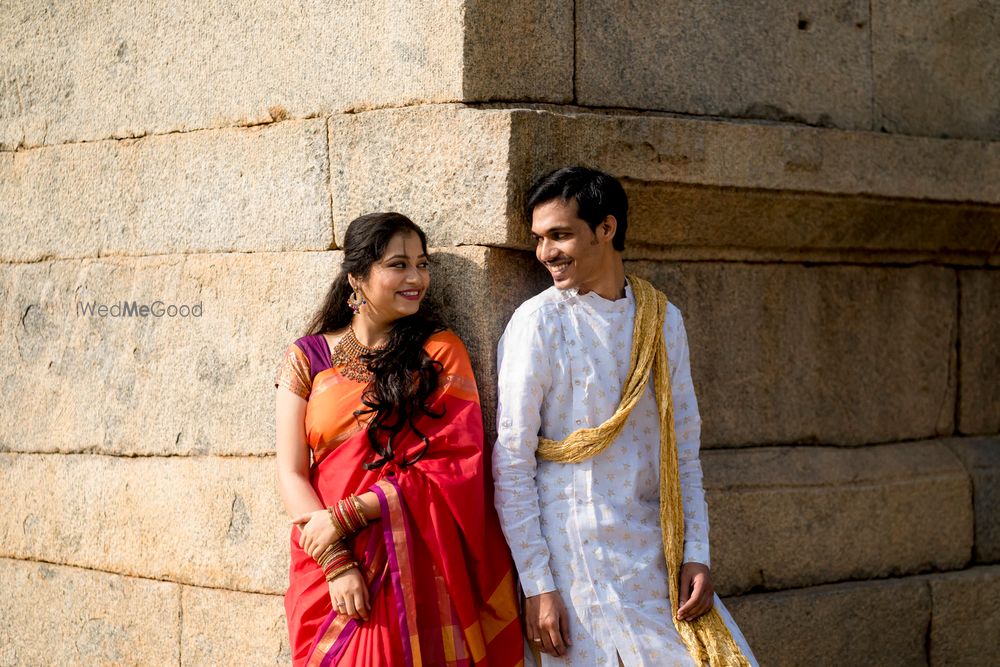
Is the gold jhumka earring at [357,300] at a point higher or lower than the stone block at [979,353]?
higher

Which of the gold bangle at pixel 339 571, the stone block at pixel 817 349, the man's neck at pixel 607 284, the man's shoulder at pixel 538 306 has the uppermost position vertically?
the man's neck at pixel 607 284

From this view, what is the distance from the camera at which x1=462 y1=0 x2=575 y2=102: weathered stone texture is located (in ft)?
11.9

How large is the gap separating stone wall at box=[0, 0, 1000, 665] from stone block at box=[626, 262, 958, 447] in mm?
12

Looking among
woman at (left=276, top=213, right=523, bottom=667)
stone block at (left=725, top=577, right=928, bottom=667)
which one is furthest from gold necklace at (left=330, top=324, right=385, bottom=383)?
stone block at (left=725, top=577, right=928, bottom=667)

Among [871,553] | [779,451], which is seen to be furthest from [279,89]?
[871,553]

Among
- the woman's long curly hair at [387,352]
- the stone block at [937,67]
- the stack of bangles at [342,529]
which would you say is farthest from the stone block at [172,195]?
the stone block at [937,67]

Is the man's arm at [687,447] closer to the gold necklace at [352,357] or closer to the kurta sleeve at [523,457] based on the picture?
the kurta sleeve at [523,457]

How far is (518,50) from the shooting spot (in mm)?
3697

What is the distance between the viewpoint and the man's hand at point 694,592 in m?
3.22

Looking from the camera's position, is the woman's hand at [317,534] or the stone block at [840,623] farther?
the stone block at [840,623]

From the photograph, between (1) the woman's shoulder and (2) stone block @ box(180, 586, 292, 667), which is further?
(2) stone block @ box(180, 586, 292, 667)

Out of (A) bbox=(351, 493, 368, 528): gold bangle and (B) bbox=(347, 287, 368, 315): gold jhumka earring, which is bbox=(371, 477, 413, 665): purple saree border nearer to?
(A) bbox=(351, 493, 368, 528): gold bangle

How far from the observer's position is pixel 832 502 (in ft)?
14.1

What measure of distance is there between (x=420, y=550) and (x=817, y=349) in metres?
1.86
